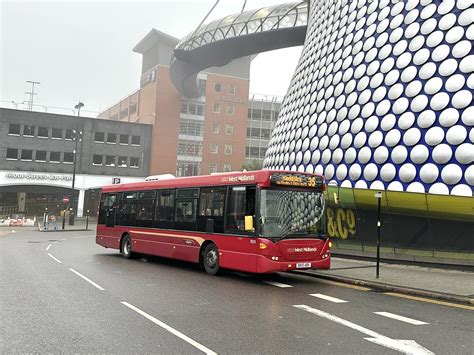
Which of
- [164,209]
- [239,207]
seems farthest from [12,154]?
[239,207]

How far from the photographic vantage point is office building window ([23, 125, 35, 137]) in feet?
192

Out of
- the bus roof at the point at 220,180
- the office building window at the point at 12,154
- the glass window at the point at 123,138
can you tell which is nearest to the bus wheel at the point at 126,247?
the bus roof at the point at 220,180

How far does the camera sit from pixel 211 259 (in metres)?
12.9

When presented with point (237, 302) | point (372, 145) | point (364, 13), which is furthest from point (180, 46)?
point (237, 302)

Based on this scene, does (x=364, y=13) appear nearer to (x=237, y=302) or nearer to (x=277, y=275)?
(x=277, y=275)

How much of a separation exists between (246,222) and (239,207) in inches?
23.2

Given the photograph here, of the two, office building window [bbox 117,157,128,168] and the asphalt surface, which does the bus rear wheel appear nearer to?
the asphalt surface

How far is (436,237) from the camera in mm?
14133

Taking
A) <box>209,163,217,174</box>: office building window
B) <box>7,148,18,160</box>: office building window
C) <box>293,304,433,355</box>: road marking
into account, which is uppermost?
<box>209,163,217,174</box>: office building window

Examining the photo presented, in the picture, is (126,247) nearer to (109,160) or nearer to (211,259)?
(211,259)

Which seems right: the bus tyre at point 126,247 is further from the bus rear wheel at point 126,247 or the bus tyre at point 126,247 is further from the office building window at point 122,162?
the office building window at point 122,162

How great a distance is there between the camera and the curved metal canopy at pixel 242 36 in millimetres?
45562

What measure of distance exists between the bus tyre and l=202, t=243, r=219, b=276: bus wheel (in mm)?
4907

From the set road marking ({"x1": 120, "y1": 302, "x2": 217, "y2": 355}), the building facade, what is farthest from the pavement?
the building facade
